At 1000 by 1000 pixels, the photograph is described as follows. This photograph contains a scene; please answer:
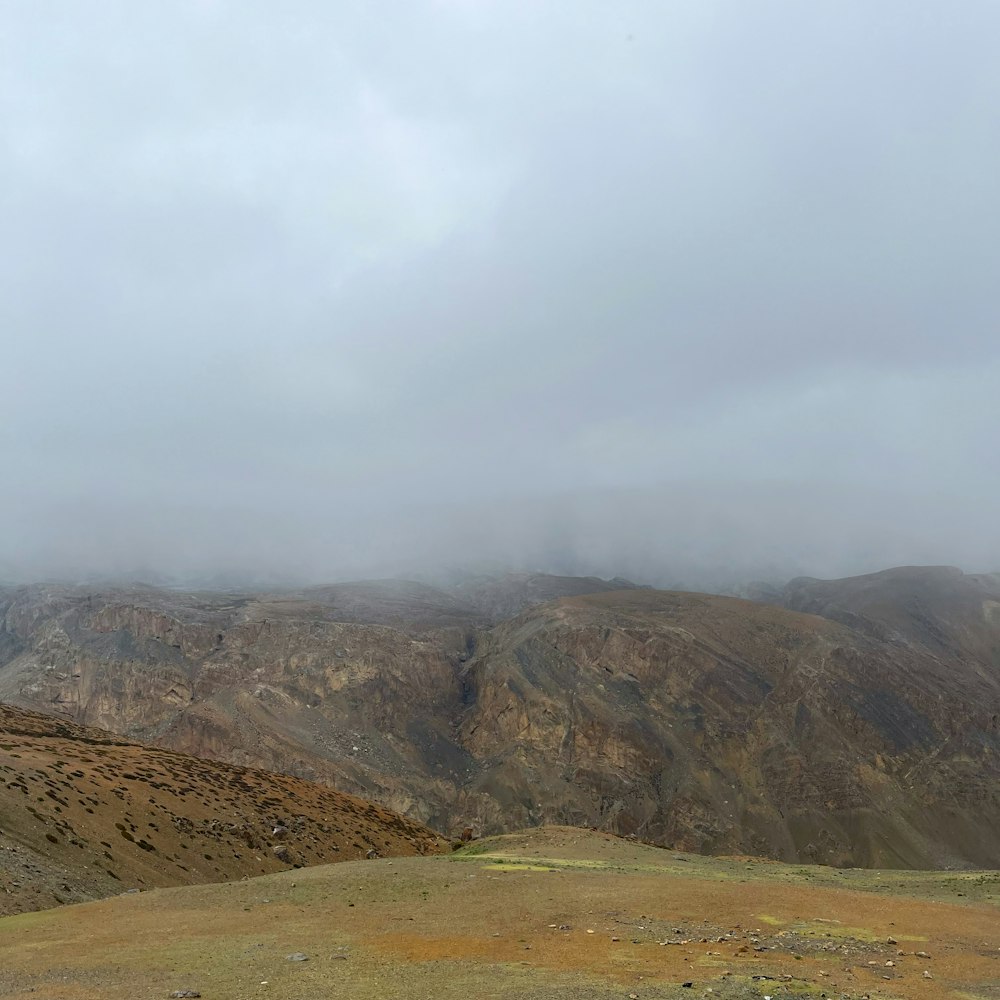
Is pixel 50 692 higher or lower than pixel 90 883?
lower

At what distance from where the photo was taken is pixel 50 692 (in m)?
137

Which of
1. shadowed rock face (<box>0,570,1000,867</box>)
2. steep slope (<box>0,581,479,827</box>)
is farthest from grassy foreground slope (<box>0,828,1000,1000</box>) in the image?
steep slope (<box>0,581,479,827</box>)

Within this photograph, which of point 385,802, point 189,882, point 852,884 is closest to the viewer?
point 852,884

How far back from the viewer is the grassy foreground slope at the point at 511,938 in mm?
15273

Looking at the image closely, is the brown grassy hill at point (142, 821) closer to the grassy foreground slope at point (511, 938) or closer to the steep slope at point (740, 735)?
the grassy foreground slope at point (511, 938)

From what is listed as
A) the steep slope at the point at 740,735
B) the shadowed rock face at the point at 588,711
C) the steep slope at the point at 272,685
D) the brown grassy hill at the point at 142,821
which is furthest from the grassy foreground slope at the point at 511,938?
the steep slope at the point at 272,685

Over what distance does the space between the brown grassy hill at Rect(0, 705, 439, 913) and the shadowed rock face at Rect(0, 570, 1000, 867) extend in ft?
199

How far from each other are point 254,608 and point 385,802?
67406 mm

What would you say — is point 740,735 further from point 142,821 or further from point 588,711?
point 142,821

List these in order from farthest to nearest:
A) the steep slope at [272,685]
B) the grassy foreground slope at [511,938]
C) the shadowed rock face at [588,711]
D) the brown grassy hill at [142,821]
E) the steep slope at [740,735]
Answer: the steep slope at [272,685]
the shadowed rock face at [588,711]
the steep slope at [740,735]
the brown grassy hill at [142,821]
the grassy foreground slope at [511,938]

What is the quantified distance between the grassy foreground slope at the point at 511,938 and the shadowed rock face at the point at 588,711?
292ft

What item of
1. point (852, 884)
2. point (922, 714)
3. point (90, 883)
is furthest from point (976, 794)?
point (90, 883)

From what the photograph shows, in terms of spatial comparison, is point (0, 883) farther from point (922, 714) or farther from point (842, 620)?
point (842, 620)

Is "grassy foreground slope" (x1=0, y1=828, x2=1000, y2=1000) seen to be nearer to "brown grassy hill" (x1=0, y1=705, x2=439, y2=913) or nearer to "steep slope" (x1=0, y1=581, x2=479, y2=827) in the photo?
"brown grassy hill" (x1=0, y1=705, x2=439, y2=913)
